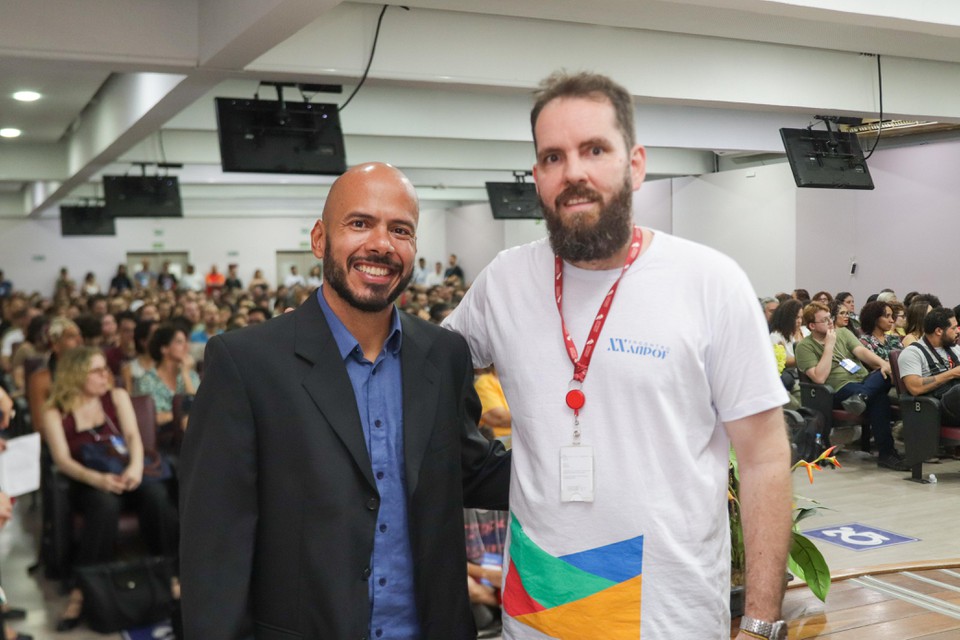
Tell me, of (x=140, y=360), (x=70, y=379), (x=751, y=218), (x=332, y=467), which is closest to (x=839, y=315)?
(x=751, y=218)

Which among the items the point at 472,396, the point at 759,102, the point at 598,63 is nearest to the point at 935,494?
the point at 759,102

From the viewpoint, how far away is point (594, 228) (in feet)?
5.25

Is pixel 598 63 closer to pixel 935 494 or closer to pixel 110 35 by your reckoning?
pixel 110 35

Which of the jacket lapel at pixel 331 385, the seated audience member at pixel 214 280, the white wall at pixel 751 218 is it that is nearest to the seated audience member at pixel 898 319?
the white wall at pixel 751 218

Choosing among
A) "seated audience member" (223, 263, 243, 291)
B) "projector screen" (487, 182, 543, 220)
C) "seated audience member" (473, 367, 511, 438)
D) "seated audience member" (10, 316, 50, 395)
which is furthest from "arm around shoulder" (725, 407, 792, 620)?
"seated audience member" (223, 263, 243, 291)

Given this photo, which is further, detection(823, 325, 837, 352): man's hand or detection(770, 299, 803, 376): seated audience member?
detection(770, 299, 803, 376): seated audience member

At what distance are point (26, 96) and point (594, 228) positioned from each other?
8.73 meters

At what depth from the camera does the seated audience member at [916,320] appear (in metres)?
7.97

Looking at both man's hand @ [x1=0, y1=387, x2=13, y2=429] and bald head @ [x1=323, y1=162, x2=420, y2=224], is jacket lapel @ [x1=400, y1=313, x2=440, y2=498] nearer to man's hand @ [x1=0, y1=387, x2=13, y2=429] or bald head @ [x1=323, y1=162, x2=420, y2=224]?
bald head @ [x1=323, y1=162, x2=420, y2=224]

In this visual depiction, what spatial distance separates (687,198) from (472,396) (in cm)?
1477

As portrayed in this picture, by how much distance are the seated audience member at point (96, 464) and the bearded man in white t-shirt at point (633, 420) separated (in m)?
3.26

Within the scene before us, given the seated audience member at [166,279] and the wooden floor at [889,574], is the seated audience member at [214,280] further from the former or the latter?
the wooden floor at [889,574]

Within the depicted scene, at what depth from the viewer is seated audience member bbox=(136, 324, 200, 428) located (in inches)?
235

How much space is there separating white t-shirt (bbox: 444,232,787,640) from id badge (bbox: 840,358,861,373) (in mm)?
6875
